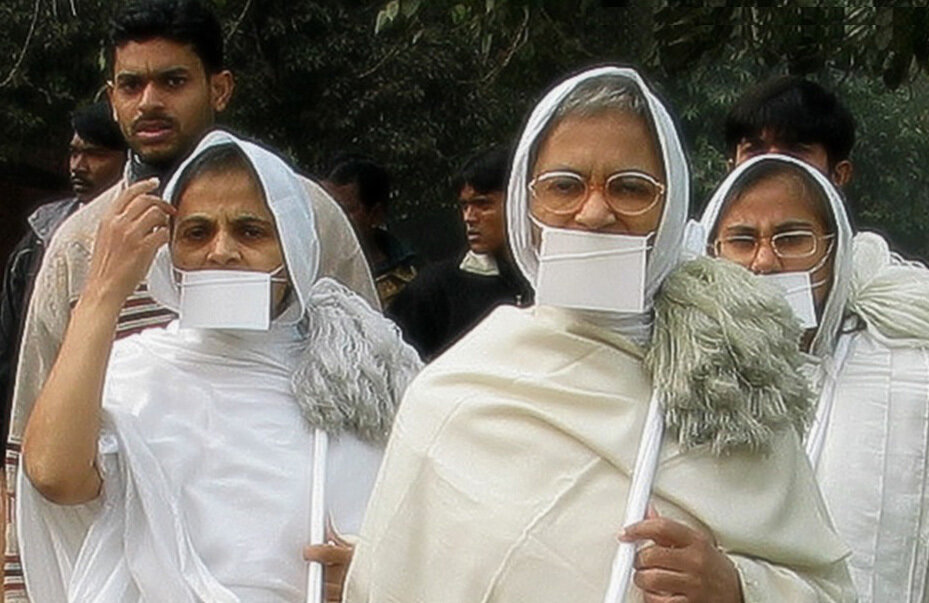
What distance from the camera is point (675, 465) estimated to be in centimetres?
271

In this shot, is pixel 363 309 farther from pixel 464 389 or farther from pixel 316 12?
pixel 316 12

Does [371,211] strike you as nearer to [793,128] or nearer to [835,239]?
[793,128]

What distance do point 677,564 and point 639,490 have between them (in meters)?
0.12

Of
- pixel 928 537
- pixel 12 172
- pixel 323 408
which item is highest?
pixel 323 408

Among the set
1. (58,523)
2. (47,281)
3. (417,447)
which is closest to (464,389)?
(417,447)

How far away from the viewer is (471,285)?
588cm

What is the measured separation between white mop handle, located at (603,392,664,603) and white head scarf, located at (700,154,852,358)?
0.89m

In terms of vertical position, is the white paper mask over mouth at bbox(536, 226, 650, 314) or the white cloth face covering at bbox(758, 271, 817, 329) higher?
the white paper mask over mouth at bbox(536, 226, 650, 314)

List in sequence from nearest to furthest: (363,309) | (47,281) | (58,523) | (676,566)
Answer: (676,566), (58,523), (363,309), (47,281)

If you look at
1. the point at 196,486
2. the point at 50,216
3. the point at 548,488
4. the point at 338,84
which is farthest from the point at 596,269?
the point at 338,84

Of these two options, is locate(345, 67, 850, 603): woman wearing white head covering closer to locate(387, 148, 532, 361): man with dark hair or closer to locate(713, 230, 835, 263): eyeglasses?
locate(713, 230, 835, 263): eyeglasses

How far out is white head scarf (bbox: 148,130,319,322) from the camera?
10.9ft

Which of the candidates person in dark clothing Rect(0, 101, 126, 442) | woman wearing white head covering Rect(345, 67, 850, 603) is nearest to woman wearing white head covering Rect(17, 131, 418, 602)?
woman wearing white head covering Rect(345, 67, 850, 603)

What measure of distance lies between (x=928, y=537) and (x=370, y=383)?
1083mm
